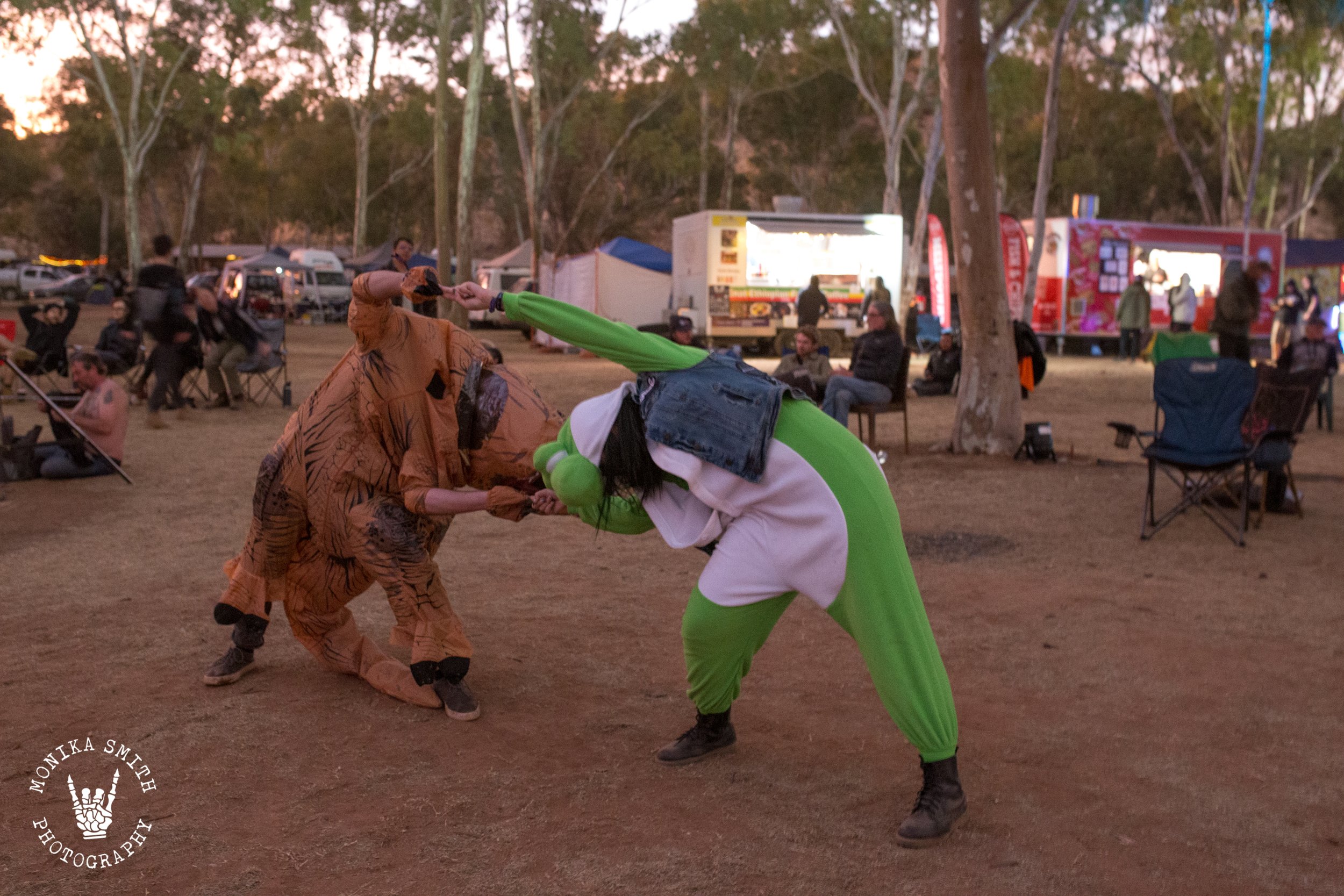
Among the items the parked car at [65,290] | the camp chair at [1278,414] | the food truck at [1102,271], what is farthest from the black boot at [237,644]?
the parked car at [65,290]

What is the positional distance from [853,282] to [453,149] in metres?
32.2

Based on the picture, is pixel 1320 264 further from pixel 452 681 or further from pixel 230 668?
pixel 230 668

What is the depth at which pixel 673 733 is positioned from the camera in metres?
4.20

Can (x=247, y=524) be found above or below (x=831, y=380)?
below

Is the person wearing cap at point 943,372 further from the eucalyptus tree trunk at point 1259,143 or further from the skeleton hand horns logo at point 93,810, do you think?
the eucalyptus tree trunk at point 1259,143

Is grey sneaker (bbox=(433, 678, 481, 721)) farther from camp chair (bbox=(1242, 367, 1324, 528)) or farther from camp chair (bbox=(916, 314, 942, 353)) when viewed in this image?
camp chair (bbox=(916, 314, 942, 353))

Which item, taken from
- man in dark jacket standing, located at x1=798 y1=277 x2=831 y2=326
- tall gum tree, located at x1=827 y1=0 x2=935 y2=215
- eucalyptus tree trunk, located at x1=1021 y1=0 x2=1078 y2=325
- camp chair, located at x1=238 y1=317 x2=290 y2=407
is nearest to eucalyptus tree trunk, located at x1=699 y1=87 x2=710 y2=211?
tall gum tree, located at x1=827 y1=0 x2=935 y2=215

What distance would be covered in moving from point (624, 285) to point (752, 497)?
73.5ft

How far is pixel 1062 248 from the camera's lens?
86.2 feet

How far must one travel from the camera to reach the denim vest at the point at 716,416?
3252 millimetres

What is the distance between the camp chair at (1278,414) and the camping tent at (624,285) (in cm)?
1713

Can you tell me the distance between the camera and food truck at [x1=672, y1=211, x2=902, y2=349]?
23156 mm

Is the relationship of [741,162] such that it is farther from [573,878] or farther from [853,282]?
[573,878]

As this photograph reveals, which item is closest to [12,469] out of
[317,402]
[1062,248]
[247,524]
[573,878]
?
[247,524]
